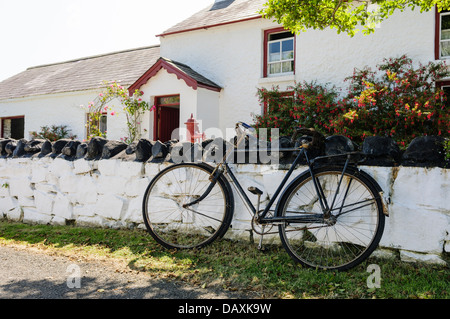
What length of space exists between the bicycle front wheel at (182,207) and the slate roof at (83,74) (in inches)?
370

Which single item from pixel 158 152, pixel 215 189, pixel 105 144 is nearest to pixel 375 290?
pixel 215 189

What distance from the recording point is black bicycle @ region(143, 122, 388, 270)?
9.51 feet

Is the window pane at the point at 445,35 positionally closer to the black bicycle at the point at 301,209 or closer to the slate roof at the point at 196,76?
the slate roof at the point at 196,76

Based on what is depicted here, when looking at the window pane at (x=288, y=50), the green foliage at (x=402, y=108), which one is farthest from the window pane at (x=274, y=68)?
the green foliage at (x=402, y=108)

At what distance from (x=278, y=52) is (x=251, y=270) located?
8.54m

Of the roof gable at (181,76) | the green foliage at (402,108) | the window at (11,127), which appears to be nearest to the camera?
the green foliage at (402,108)

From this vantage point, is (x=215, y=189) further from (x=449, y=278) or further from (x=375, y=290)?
(x=449, y=278)

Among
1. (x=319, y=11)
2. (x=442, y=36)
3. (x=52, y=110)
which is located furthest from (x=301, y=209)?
(x=52, y=110)

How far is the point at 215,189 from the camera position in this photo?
12.5 feet

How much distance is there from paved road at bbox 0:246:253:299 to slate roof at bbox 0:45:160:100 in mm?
10077

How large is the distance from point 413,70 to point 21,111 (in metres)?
15.8

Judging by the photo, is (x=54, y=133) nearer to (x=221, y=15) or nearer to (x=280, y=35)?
(x=221, y=15)

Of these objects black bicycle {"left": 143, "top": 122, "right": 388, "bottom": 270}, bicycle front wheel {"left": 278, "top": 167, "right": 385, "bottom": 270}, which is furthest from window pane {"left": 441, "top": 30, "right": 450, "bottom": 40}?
bicycle front wheel {"left": 278, "top": 167, "right": 385, "bottom": 270}

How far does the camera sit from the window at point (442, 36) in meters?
8.04
